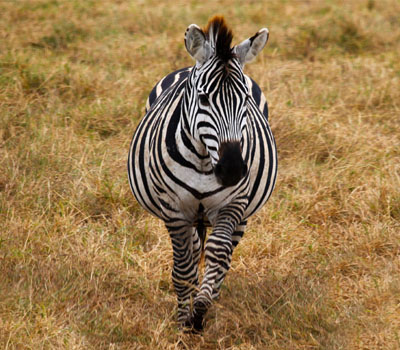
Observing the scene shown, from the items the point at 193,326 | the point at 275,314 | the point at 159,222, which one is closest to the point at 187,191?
the point at 193,326

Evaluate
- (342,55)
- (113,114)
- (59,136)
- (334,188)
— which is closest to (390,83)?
(342,55)

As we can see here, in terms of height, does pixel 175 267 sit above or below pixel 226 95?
below

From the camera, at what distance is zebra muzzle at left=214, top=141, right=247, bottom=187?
3.25 m

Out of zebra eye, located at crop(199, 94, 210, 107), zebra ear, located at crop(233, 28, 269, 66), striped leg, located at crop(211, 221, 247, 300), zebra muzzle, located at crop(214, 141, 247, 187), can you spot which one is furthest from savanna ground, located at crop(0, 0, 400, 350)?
zebra ear, located at crop(233, 28, 269, 66)

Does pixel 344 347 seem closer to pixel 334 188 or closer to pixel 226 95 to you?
pixel 226 95

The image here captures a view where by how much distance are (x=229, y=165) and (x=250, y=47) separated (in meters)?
0.75

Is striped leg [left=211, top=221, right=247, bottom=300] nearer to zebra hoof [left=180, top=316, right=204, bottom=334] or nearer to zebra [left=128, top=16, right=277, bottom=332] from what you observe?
zebra [left=128, top=16, right=277, bottom=332]

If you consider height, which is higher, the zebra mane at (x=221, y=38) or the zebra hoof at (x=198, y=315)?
the zebra mane at (x=221, y=38)

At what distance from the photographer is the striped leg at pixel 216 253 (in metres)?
3.63

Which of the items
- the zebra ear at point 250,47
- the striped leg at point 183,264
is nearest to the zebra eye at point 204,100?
the zebra ear at point 250,47

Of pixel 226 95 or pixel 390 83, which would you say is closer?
pixel 226 95

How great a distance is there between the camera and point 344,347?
3.72m

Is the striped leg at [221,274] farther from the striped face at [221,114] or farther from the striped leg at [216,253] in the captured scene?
the striped face at [221,114]

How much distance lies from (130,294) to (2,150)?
2.26m
